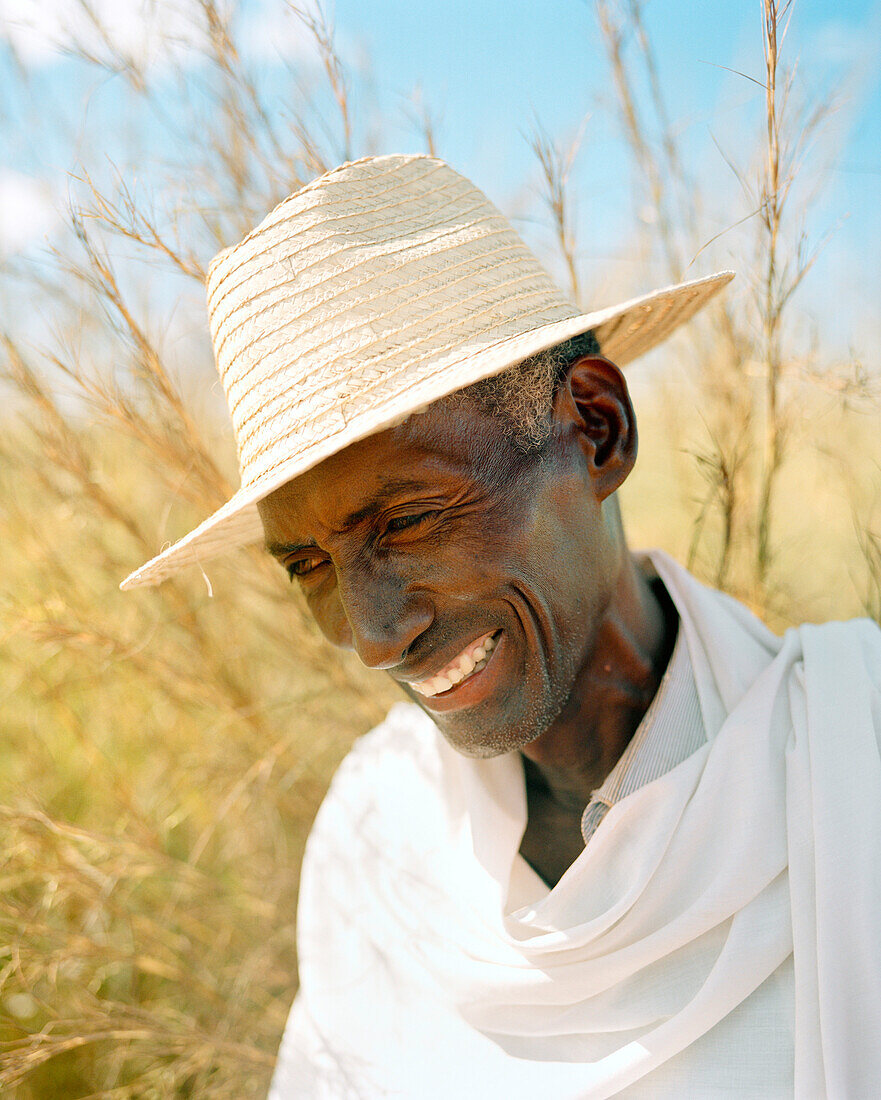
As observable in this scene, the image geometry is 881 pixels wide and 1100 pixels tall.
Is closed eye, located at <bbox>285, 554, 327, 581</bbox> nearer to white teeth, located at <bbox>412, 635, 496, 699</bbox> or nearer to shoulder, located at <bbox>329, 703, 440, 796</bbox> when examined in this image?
white teeth, located at <bbox>412, 635, 496, 699</bbox>

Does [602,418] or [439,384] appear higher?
[439,384]

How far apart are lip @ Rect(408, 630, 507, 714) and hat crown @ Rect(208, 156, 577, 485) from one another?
0.50 m

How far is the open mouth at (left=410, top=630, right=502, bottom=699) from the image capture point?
4.99 feet

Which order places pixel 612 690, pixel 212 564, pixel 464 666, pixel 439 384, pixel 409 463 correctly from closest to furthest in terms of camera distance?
pixel 439 384, pixel 409 463, pixel 464 666, pixel 612 690, pixel 212 564

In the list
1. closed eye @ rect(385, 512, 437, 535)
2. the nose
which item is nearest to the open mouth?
the nose

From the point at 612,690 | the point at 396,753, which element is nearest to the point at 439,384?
the point at 612,690

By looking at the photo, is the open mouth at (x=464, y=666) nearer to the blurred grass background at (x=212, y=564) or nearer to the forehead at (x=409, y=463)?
the forehead at (x=409, y=463)

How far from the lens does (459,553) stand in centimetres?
144

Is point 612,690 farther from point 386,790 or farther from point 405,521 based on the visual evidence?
point 386,790

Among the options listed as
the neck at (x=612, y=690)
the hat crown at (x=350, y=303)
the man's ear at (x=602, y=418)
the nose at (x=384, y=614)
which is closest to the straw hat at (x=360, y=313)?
the hat crown at (x=350, y=303)

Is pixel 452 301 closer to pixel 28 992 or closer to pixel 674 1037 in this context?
pixel 674 1037

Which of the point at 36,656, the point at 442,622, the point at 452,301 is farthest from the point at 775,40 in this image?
the point at 36,656

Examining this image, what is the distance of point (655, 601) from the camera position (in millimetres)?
1894

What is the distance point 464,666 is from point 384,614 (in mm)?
195
